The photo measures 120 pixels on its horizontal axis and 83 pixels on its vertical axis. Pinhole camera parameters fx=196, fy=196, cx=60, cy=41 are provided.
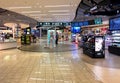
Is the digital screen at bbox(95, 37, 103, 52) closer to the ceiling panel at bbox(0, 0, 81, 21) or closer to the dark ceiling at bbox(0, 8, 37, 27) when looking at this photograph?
the ceiling panel at bbox(0, 0, 81, 21)

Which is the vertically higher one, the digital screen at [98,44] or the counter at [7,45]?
the digital screen at [98,44]

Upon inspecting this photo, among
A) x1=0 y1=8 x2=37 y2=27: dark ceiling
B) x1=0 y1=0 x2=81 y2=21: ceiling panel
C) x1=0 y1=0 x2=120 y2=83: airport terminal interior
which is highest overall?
x1=0 y1=8 x2=37 y2=27: dark ceiling

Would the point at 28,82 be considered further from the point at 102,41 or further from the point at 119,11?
the point at 119,11

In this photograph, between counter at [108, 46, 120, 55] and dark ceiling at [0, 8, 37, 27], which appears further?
dark ceiling at [0, 8, 37, 27]

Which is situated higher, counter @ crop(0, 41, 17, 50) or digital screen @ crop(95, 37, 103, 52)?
digital screen @ crop(95, 37, 103, 52)

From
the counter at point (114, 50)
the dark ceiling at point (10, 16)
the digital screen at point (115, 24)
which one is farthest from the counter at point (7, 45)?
the digital screen at point (115, 24)

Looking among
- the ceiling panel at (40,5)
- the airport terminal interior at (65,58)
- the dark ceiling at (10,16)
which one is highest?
the dark ceiling at (10,16)

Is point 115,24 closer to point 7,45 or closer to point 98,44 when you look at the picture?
point 98,44

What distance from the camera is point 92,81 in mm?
6242

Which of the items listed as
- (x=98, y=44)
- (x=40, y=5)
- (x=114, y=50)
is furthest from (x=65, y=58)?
(x=114, y=50)

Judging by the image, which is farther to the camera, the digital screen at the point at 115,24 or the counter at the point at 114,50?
the digital screen at the point at 115,24

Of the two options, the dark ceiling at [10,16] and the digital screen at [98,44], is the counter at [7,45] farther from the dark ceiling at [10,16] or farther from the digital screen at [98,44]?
the digital screen at [98,44]

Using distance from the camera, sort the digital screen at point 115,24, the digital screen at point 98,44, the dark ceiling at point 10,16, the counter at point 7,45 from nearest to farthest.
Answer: the digital screen at point 98,44, the digital screen at point 115,24, the counter at point 7,45, the dark ceiling at point 10,16

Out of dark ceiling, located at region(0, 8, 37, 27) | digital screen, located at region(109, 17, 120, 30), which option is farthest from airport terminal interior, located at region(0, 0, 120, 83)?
dark ceiling, located at region(0, 8, 37, 27)
